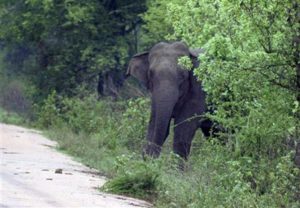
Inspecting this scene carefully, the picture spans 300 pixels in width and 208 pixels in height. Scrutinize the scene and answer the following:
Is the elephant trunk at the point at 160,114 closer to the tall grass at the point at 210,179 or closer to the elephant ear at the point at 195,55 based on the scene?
the elephant ear at the point at 195,55

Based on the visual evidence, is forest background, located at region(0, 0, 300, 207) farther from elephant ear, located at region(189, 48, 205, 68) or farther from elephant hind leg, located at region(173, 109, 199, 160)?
elephant hind leg, located at region(173, 109, 199, 160)

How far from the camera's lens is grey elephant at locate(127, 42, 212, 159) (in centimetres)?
2023

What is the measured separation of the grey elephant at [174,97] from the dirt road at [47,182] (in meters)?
1.72

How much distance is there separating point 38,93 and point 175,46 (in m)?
14.0

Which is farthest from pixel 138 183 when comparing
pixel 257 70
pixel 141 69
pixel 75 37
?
pixel 75 37

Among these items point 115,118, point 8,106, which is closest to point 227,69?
point 115,118

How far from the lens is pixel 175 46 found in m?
21.1

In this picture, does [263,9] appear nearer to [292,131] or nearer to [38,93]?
[292,131]

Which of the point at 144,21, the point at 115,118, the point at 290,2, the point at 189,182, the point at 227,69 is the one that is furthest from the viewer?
the point at 144,21

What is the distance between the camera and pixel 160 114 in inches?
795

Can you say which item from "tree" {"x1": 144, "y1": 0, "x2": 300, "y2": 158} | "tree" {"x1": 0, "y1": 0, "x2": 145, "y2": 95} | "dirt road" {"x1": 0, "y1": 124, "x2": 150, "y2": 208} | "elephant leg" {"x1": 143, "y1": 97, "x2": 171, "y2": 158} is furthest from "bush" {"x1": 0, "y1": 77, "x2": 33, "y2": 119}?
"tree" {"x1": 144, "y1": 0, "x2": 300, "y2": 158}

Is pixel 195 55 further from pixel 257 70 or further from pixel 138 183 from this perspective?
pixel 257 70

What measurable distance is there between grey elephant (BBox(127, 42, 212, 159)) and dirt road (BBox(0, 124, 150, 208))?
1.72 metres

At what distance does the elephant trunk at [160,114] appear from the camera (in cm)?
1992
